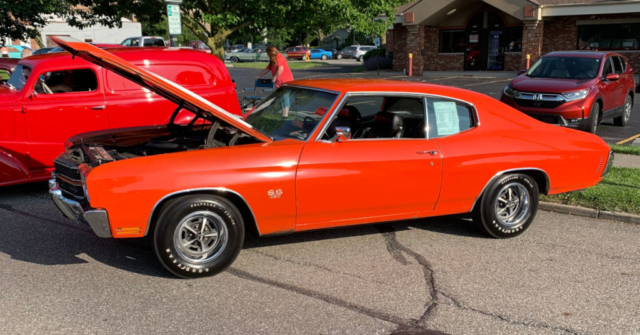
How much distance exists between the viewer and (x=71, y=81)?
777 cm

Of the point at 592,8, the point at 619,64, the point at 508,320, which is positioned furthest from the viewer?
the point at 592,8

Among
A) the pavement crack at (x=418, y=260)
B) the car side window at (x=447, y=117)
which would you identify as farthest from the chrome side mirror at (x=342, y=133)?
the pavement crack at (x=418, y=260)

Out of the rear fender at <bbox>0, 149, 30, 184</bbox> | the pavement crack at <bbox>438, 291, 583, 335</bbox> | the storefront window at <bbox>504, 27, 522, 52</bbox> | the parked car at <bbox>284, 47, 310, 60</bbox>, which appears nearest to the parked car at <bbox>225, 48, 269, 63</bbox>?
the parked car at <bbox>284, 47, 310, 60</bbox>

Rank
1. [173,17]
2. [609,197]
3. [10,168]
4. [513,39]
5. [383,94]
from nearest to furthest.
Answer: [383,94] < [609,197] < [10,168] < [173,17] < [513,39]

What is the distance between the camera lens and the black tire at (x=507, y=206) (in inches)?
220

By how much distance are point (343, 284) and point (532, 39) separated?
26046 millimetres

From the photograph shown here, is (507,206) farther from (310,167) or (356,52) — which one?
(356,52)

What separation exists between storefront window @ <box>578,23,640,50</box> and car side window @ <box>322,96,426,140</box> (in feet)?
80.0

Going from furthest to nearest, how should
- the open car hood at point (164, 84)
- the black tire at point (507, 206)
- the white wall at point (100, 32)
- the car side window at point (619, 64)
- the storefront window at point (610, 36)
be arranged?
the white wall at point (100, 32), the storefront window at point (610, 36), the car side window at point (619, 64), the black tire at point (507, 206), the open car hood at point (164, 84)

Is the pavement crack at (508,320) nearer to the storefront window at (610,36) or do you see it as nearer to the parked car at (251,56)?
the storefront window at (610,36)

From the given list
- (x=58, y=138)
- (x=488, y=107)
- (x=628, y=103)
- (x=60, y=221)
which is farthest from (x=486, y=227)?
(x=628, y=103)

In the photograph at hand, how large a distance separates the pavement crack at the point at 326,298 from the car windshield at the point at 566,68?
983 cm

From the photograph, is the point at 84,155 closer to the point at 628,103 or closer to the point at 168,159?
the point at 168,159

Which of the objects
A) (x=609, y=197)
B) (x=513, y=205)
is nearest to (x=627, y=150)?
(x=609, y=197)
